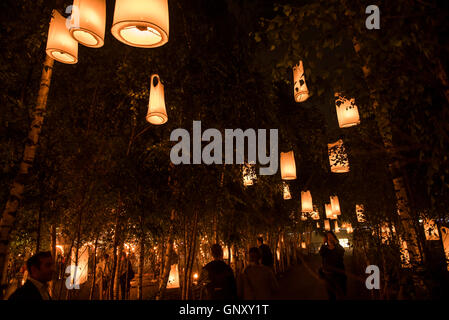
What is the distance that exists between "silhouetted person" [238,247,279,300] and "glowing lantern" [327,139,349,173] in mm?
3454

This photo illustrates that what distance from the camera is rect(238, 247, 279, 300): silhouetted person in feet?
13.1

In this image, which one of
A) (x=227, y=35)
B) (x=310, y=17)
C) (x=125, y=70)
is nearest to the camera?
(x=310, y=17)

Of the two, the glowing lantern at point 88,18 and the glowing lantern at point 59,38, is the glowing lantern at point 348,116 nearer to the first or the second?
the glowing lantern at point 88,18

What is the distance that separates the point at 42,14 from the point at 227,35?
337cm

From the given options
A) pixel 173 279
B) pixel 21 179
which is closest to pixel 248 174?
pixel 173 279

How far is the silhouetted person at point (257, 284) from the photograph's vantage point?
4.00 meters

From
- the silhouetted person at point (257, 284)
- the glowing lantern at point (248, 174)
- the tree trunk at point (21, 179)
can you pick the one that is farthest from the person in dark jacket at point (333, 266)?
the tree trunk at point (21, 179)

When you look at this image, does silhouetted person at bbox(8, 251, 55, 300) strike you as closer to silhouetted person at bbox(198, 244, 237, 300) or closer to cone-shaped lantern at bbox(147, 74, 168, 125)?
silhouetted person at bbox(198, 244, 237, 300)

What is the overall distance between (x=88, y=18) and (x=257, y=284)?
13.1 ft

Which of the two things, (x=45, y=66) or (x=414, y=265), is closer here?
(x=414, y=265)

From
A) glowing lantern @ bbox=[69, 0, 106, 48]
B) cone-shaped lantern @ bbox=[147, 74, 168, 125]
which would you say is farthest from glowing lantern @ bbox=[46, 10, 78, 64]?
cone-shaped lantern @ bbox=[147, 74, 168, 125]
